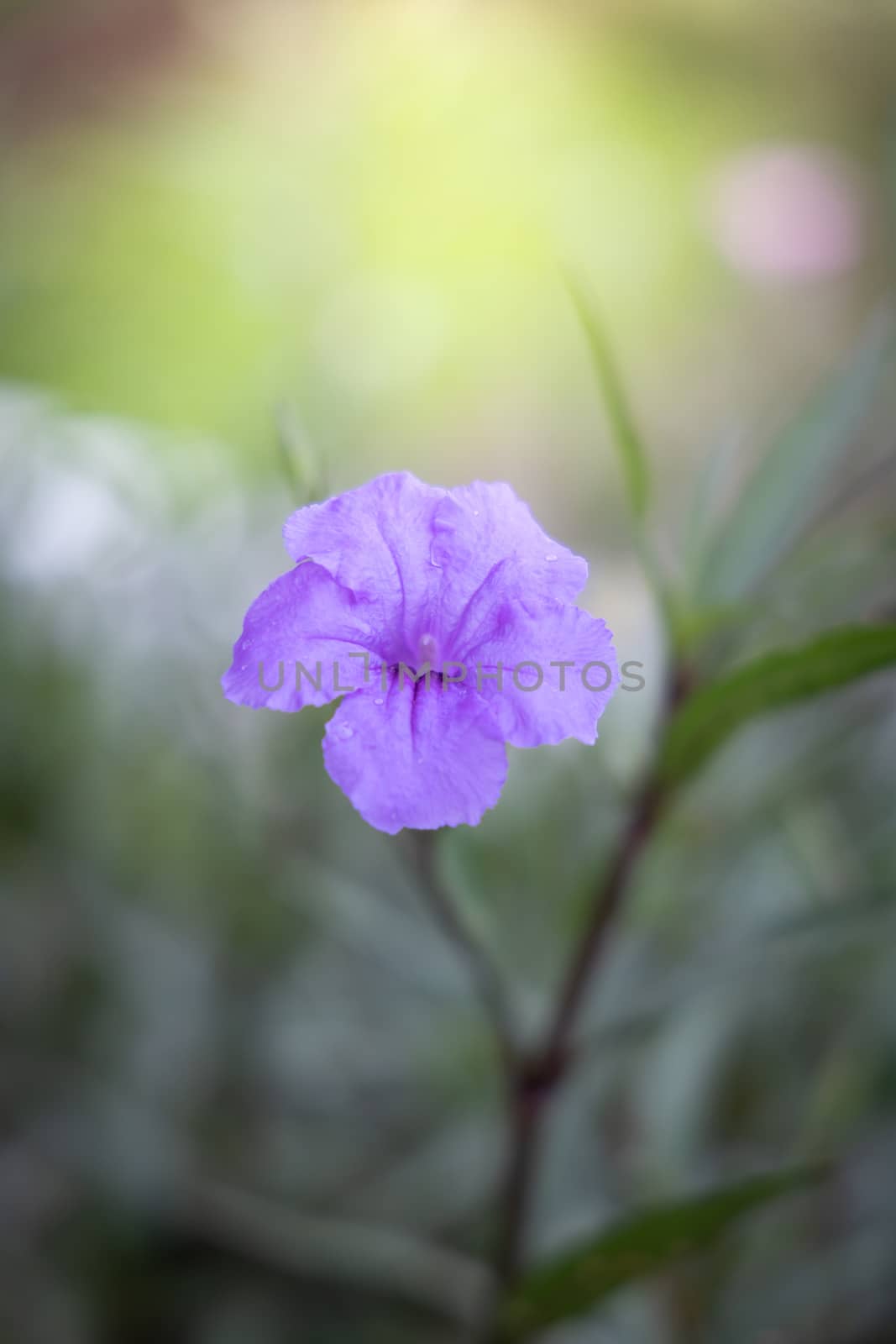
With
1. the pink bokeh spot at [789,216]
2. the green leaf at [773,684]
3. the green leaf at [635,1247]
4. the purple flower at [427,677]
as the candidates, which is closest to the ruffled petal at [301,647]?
the purple flower at [427,677]

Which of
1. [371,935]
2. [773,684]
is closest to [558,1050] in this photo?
[371,935]

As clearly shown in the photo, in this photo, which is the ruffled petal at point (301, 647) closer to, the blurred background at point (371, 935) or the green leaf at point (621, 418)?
the blurred background at point (371, 935)

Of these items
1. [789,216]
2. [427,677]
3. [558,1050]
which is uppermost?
[789,216]

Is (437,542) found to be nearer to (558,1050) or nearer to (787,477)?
(787,477)

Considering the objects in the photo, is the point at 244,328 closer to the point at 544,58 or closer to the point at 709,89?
the point at 544,58

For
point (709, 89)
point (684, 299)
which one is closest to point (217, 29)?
point (709, 89)
